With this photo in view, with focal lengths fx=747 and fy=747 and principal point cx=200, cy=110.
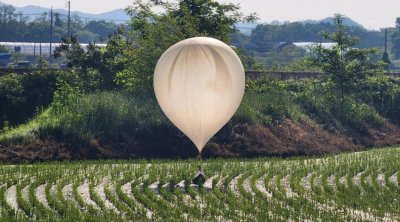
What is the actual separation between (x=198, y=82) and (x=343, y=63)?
87.7 ft

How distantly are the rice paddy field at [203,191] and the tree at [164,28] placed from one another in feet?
34.2

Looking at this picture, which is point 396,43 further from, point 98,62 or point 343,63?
point 98,62

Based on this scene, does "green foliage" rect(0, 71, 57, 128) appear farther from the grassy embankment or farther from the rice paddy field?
the rice paddy field

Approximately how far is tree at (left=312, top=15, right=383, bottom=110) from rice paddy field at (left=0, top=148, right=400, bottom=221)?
17550 millimetres

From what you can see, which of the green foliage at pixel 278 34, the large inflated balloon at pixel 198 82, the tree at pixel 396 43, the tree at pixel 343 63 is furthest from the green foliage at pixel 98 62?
the tree at pixel 396 43

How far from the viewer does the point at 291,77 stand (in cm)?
5750

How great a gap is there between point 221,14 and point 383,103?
50.0 feet

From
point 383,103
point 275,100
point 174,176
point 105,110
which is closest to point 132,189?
point 174,176

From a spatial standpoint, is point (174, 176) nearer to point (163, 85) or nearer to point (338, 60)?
point (163, 85)

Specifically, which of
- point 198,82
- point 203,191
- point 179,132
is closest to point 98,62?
point 179,132

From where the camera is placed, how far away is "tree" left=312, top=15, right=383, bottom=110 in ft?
161

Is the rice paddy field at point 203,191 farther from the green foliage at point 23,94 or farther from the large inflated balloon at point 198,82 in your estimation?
the green foliage at point 23,94

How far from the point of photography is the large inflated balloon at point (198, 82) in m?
24.6

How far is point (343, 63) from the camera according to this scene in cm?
4944
